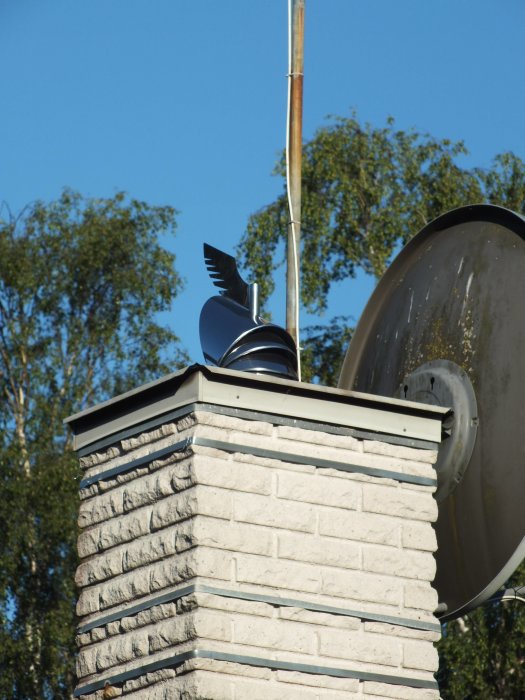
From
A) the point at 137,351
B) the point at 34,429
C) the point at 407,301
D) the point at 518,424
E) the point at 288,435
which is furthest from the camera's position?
the point at 137,351

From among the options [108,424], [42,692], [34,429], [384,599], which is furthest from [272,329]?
[34,429]

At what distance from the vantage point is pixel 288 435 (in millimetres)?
7840

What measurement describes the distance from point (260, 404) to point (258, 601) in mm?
903

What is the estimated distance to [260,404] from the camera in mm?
7812

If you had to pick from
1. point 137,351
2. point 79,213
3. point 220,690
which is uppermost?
point 79,213

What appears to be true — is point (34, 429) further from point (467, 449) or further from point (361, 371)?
point (467, 449)

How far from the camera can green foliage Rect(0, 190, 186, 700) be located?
887 inches

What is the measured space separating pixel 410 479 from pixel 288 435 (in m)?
0.68

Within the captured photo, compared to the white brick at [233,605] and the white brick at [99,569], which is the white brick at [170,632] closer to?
the white brick at [233,605]

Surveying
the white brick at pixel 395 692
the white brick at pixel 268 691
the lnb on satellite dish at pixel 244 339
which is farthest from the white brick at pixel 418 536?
the lnb on satellite dish at pixel 244 339

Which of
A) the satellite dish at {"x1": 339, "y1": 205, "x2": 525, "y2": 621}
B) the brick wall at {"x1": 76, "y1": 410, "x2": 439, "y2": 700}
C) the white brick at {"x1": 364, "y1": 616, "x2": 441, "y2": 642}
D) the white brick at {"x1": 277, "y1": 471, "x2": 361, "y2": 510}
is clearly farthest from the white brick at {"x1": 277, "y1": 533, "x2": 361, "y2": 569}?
the satellite dish at {"x1": 339, "y1": 205, "x2": 525, "y2": 621}

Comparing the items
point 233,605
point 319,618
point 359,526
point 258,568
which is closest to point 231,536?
point 258,568

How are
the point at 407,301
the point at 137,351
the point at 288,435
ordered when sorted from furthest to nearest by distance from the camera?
the point at 137,351
the point at 407,301
the point at 288,435

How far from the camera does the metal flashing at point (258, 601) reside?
7.45m
